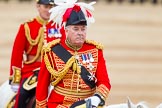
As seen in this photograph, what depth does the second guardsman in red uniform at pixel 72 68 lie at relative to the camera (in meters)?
7.02

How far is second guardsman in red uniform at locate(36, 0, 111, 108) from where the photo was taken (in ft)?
23.0

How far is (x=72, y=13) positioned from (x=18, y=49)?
6.57ft

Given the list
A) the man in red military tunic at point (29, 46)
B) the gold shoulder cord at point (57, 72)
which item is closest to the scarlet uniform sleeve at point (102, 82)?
the gold shoulder cord at point (57, 72)

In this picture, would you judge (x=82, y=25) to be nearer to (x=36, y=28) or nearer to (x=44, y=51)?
(x=44, y=51)

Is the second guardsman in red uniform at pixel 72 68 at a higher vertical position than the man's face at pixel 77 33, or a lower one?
lower

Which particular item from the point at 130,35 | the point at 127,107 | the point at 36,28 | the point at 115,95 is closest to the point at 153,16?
the point at 130,35

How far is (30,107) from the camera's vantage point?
860 centimetres

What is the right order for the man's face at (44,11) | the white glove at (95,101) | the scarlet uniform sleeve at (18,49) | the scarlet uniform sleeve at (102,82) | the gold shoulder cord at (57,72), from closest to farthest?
the white glove at (95,101) → the scarlet uniform sleeve at (102,82) → the gold shoulder cord at (57,72) → the man's face at (44,11) → the scarlet uniform sleeve at (18,49)

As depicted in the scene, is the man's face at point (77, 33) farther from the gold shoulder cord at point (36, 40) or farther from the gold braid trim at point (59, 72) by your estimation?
the gold shoulder cord at point (36, 40)

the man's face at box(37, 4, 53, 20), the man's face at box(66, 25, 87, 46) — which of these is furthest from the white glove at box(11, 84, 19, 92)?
the man's face at box(66, 25, 87, 46)

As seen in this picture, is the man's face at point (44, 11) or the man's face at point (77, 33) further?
the man's face at point (44, 11)

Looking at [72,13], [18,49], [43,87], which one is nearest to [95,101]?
[43,87]

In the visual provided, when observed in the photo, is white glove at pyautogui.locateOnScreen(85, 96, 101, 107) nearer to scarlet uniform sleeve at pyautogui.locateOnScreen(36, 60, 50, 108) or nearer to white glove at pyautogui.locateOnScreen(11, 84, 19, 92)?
scarlet uniform sleeve at pyautogui.locateOnScreen(36, 60, 50, 108)

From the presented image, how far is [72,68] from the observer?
7.10 metres
